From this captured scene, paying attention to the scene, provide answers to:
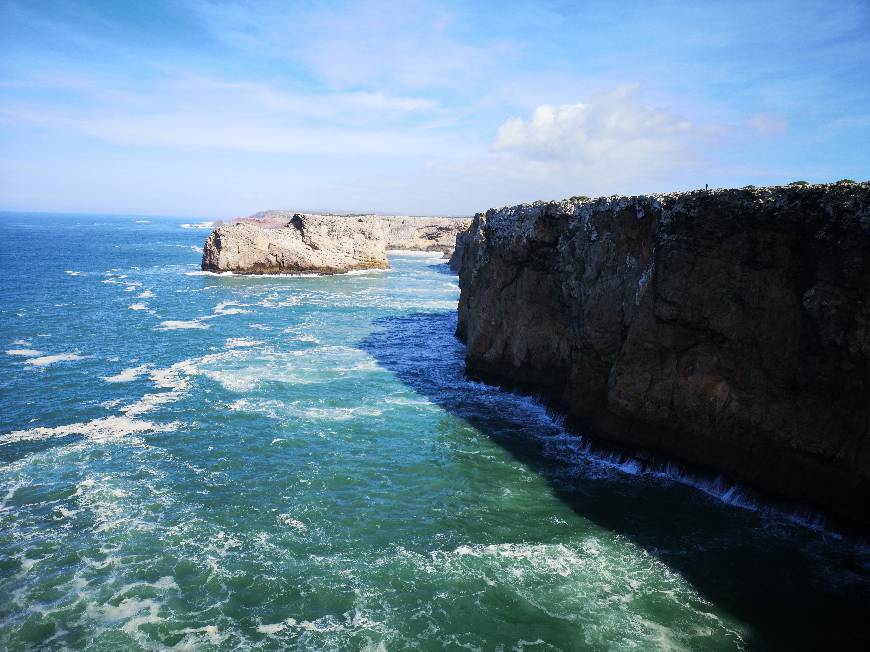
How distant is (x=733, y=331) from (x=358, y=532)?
14125mm

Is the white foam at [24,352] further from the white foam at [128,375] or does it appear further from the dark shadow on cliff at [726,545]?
the dark shadow on cliff at [726,545]

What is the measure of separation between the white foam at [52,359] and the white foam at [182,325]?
8.54 meters

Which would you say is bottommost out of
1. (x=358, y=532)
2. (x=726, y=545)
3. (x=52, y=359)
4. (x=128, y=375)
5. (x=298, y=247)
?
(x=358, y=532)

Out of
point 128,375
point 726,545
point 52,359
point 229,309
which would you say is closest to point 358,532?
point 726,545

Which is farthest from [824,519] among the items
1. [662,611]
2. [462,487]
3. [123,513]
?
[123,513]

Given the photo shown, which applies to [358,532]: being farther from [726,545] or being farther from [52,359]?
[52,359]

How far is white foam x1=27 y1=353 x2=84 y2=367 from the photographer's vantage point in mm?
31553

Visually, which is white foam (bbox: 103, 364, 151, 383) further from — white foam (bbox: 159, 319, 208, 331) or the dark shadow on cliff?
the dark shadow on cliff

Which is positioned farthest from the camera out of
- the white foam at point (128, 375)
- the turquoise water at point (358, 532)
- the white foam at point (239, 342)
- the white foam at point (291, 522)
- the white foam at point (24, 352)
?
the white foam at point (239, 342)

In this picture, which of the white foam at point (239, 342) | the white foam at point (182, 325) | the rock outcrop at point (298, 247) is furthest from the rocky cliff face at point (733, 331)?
the rock outcrop at point (298, 247)

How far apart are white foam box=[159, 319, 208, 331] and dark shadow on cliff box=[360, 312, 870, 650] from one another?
27.6 m

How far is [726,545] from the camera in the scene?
15.8 meters

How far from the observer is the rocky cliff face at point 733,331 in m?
15.5

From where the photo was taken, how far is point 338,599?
528 inches
